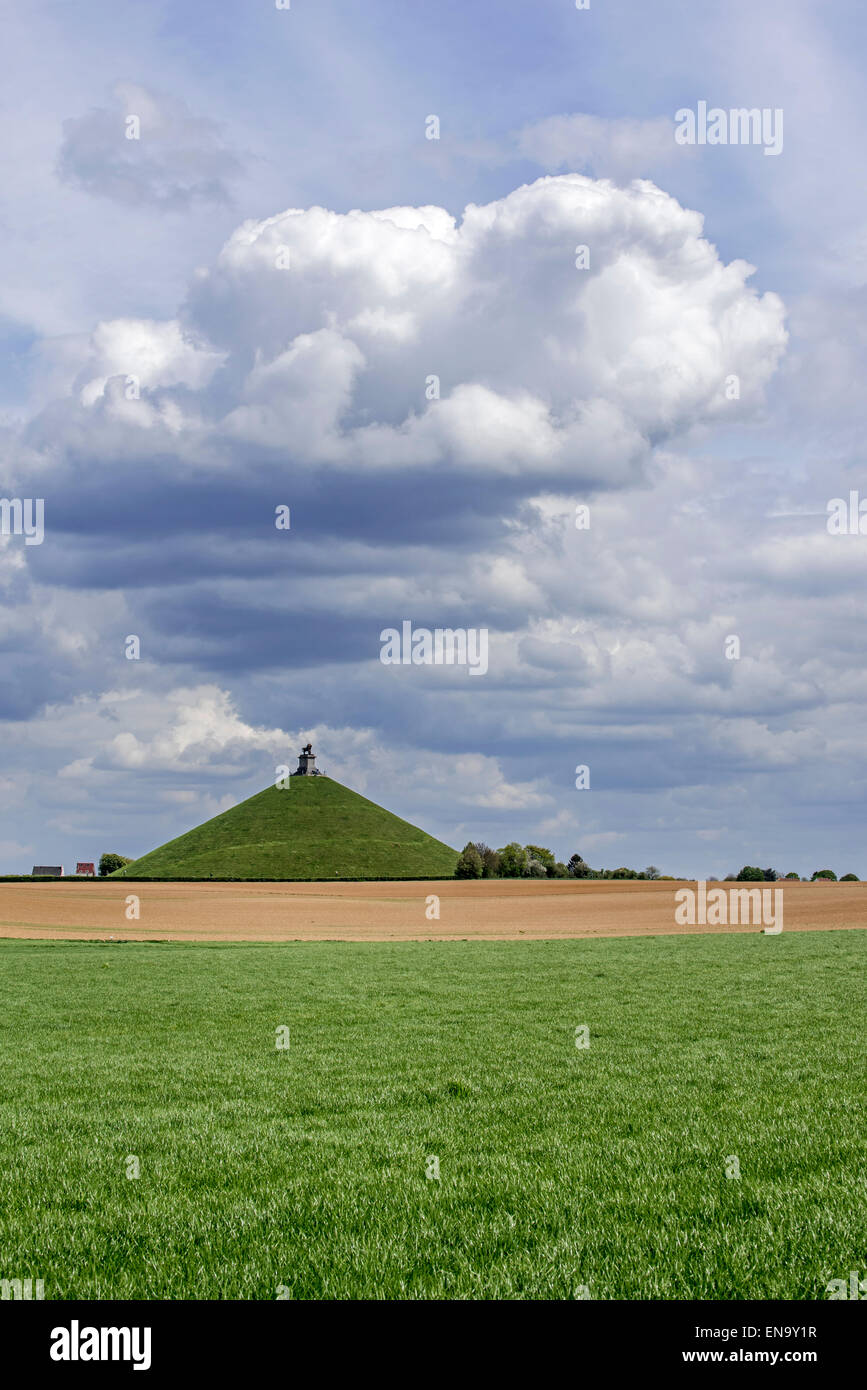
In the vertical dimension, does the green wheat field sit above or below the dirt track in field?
above

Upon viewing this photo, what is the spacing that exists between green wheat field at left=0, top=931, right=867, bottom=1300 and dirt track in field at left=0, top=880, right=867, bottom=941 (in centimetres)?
3260

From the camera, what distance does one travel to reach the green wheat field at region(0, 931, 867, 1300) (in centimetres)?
780

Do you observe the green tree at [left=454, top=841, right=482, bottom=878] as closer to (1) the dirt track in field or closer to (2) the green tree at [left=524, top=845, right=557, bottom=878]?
(2) the green tree at [left=524, top=845, right=557, bottom=878]

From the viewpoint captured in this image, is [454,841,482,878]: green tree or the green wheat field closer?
the green wheat field

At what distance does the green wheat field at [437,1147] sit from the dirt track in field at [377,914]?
1284 inches

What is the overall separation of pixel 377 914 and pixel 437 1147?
224ft

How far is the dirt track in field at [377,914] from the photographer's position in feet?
187

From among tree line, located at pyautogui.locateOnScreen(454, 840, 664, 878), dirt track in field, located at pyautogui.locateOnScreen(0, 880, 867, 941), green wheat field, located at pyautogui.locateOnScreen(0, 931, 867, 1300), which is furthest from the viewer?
tree line, located at pyautogui.locateOnScreen(454, 840, 664, 878)

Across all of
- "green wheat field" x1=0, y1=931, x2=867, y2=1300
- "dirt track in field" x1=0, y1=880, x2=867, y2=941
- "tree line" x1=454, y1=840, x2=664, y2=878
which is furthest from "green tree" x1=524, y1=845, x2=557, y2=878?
"green wheat field" x1=0, y1=931, x2=867, y2=1300

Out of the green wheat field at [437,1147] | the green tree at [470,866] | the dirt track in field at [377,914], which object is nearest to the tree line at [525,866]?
the green tree at [470,866]

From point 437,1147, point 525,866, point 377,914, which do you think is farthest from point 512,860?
point 437,1147

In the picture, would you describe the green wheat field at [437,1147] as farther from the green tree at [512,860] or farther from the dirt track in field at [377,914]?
the green tree at [512,860]
